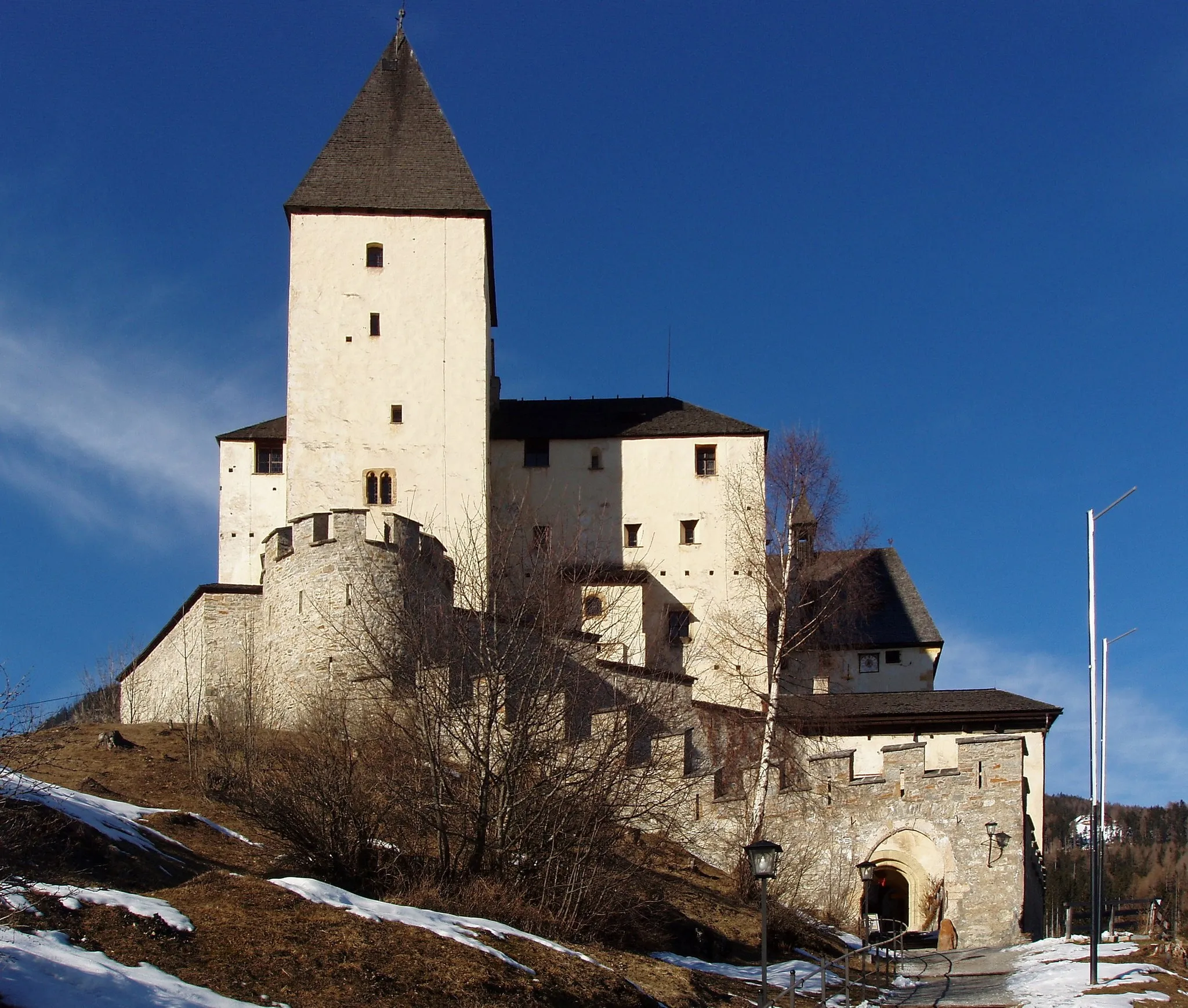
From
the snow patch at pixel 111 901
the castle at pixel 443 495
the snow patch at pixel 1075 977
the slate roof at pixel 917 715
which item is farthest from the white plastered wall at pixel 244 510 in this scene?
the snow patch at pixel 111 901

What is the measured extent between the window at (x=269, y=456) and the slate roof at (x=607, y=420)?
6698 mm

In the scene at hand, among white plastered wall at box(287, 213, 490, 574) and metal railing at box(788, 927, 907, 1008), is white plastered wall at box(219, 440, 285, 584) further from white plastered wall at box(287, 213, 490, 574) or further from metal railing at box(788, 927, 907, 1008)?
metal railing at box(788, 927, 907, 1008)

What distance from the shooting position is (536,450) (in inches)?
1848

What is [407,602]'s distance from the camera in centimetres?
2942

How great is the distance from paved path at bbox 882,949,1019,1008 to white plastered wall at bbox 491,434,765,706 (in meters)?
19.4

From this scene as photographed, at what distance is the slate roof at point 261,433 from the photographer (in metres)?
47.2

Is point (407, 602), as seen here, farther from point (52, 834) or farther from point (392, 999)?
point (392, 999)

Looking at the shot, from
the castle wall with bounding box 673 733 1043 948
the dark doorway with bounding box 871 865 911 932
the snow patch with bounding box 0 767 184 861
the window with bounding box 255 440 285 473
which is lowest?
the dark doorway with bounding box 871 865 911 932

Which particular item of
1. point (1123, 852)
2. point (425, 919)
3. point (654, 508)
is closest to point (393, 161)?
point (654, 508)

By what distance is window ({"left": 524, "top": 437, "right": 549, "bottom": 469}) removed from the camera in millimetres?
46844

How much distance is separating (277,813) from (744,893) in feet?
35.5

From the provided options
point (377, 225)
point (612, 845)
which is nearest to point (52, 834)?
point (612, 845)

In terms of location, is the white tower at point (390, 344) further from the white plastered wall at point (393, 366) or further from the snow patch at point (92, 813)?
the snow patch at point (92, 813)

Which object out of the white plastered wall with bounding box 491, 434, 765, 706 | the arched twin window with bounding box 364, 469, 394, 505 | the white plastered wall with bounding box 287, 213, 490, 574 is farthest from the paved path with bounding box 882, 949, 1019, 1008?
the arched twin window with bounding box 364, 469, 394, 505
